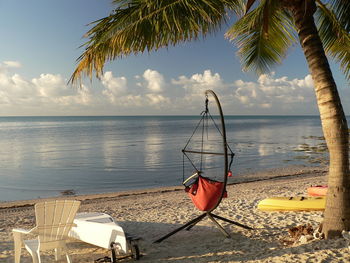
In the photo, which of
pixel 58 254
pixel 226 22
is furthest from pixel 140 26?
pixel 58 254

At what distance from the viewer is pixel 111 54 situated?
16.9 ft

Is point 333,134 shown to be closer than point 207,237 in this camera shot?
Yes

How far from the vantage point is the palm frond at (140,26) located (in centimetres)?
483

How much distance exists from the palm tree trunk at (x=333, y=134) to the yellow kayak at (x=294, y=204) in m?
2.73

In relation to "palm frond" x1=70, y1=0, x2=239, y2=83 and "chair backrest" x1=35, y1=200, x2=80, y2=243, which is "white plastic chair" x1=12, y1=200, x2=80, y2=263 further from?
"palm frond" x1=70, y1=0, x2=239, y2=83

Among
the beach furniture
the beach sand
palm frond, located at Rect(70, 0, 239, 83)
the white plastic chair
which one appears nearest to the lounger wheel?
the beach furniture

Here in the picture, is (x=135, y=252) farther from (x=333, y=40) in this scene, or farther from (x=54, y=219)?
(x=333, y=40)

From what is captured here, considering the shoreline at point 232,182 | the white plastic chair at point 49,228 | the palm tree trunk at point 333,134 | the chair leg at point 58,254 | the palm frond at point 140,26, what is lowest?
the shoreline at point 232,182

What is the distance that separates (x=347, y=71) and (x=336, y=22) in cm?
138

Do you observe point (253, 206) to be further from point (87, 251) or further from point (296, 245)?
point (87, 251)

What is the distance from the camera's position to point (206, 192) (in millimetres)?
5387

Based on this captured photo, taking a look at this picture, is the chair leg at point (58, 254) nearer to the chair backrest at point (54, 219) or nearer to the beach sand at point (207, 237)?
the beach sand at point (207, 237)

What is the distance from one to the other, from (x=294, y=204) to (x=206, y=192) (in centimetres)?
303

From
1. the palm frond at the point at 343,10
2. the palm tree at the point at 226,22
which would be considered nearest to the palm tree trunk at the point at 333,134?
the palm tree at the point at 226,22
